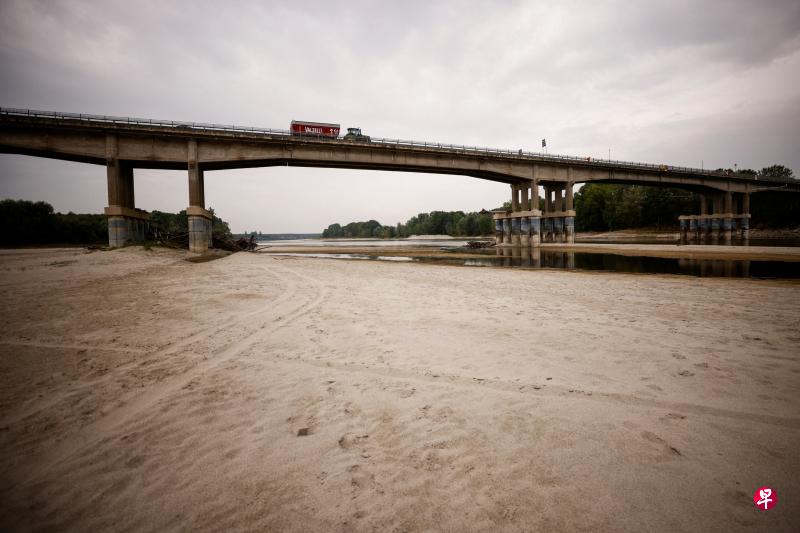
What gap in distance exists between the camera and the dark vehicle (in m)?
39.4

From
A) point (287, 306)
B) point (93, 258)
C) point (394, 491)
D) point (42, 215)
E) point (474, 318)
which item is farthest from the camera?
point (42, 215)

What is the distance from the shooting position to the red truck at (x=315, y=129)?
3688cm

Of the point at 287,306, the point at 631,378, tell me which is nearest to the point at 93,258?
the point at 287,306

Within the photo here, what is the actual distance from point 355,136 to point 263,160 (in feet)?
38.3

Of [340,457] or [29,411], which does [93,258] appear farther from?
[340,457]

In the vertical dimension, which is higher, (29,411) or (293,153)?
(293,153)

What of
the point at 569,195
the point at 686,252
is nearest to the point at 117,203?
the point at 686,252

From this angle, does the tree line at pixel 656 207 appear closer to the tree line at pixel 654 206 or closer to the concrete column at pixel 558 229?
the tree line at pixel 654 206

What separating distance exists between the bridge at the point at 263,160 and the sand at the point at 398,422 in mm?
29570

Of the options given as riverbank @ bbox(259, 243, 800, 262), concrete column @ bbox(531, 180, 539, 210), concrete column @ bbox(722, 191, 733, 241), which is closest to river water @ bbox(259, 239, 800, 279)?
riverbank @ bbox(259, 243, 800, 262)

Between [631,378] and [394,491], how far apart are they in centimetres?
408

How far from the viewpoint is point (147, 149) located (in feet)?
103

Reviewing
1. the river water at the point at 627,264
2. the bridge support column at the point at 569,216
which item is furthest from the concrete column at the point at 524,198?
the river water at the point at 627,264

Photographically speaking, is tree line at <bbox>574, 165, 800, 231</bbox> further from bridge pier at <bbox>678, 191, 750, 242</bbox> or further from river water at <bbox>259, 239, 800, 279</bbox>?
river water at <bbox>259, 239, 800, 279</bbox>
